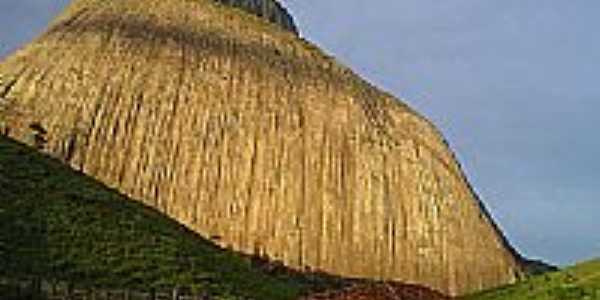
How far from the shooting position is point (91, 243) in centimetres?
4241

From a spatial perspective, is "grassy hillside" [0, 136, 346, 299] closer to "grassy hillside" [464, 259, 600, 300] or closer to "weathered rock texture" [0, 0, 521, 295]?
"weathered rock texture" [0, 0, 521, 295]

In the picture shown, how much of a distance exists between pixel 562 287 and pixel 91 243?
23.8 meters

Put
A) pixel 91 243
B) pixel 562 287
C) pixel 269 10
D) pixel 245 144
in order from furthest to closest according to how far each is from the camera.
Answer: pixel 269 10
pixel 245 144
pixel 91 243
pixel 562 287

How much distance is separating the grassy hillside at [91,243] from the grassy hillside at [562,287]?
15901mm

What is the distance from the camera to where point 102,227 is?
147ft

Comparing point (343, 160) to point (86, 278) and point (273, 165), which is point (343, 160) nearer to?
point (273, 165)

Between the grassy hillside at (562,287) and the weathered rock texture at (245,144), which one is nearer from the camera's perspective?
the grassy hillside at (562,287)

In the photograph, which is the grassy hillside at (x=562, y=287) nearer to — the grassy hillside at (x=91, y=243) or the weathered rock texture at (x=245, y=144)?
the grassy hillside at (x=91, y=243)

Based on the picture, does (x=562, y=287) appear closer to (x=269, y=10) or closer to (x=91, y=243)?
(x=91, y=243)

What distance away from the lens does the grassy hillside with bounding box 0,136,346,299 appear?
39.2 metres

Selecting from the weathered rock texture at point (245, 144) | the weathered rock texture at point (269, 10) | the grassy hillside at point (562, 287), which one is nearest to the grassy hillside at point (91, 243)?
the weathered rock texture at point (245, 144)

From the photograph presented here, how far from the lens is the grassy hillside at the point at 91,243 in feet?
128

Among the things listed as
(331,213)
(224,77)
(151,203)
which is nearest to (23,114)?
(151,203)

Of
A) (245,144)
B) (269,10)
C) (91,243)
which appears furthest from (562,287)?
Result: (269,10)
